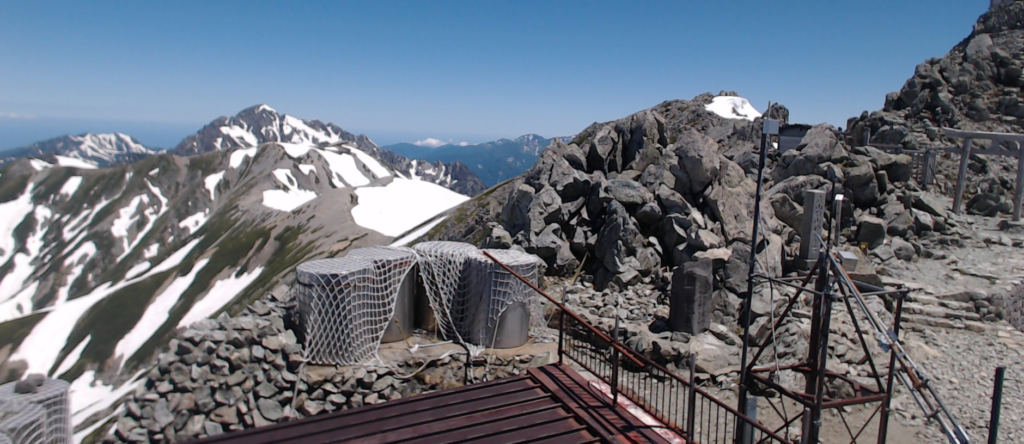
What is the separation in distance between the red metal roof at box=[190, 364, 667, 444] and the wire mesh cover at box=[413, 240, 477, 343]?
4954mm

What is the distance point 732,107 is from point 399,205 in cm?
6311

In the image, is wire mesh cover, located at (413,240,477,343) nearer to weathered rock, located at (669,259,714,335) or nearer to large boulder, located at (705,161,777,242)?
weathered rock, located at (669,259,714,335)

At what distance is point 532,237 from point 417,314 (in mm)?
6466

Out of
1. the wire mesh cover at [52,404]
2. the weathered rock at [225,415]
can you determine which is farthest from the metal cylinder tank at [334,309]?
the wire mesh cover at [52,404]

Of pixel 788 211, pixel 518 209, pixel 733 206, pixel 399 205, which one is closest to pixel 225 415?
pixel 518 209

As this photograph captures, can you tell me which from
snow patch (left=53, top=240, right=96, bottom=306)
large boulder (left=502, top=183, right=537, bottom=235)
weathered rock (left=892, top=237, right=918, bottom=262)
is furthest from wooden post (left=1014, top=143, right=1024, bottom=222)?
snow patch (left=53, top=240, right=96, bottom=306)

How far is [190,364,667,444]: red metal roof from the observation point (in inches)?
357

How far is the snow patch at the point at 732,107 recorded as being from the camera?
80.6m

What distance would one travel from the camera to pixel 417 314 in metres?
16.2

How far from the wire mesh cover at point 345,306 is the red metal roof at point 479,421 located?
3891 mm

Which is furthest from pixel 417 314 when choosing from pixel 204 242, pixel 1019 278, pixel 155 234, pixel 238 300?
pixel 155 234

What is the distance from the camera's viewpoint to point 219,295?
83000 millimetres

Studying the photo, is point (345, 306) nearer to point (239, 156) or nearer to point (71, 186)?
point (239, 156)

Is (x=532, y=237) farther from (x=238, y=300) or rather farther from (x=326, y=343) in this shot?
(x=238, y=300)
